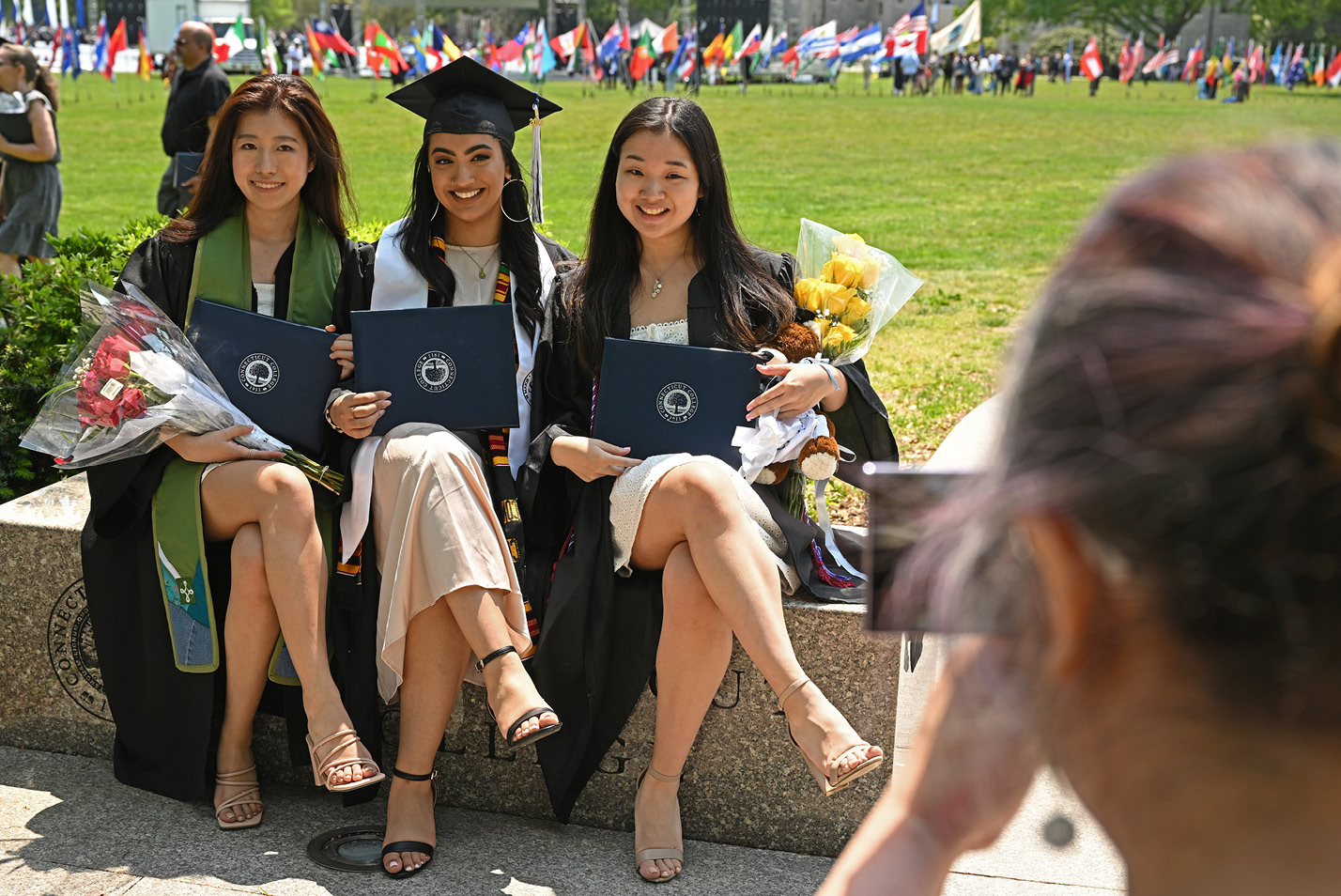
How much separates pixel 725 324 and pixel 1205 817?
2914 mm

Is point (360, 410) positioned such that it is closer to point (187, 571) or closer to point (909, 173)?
point (187, 571)

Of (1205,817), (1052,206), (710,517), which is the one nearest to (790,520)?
(710,517)

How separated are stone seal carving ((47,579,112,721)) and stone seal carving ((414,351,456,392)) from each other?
3.69 ft

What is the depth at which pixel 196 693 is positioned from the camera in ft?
11.2

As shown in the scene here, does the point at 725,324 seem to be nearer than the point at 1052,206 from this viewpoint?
Yes

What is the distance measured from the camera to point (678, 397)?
342cm

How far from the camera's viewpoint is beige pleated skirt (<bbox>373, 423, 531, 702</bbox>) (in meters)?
3.19

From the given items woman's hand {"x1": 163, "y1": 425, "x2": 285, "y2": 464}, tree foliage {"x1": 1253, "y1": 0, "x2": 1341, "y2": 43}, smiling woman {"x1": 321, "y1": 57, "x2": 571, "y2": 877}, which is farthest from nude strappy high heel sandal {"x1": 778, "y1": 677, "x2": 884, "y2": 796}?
tree foliage {"x1": 1253, "y1": 0, "x2": 1341, "y2": 43}

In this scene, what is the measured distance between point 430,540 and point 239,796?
890 mm

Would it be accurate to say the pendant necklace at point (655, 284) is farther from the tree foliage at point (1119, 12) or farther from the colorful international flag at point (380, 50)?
the tree foliage at point (1119, 12)

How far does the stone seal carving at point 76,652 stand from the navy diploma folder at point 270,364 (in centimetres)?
72

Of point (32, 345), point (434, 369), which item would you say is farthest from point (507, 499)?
point (32, 345)

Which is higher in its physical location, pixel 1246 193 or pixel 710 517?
pixel 1246 193

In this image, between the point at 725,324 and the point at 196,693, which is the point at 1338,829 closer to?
the point at 725,324
